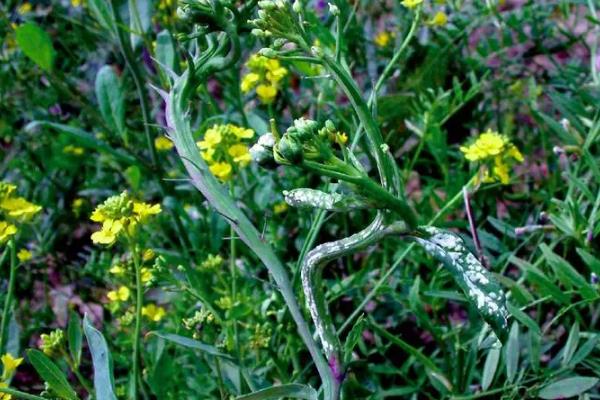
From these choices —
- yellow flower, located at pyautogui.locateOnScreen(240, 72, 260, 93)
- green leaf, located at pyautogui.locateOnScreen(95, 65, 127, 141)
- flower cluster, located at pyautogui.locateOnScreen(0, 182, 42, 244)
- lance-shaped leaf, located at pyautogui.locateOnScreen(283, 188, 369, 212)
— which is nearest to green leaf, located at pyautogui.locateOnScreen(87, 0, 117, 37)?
green leaf, located at pyautogui.locateOnScreen(95, 65, 127, 141)

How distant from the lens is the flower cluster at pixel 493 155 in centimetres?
98

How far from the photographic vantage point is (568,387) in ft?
2.73

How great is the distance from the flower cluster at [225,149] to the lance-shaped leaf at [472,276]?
0.42m

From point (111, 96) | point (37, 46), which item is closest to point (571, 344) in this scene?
point (111, 96)

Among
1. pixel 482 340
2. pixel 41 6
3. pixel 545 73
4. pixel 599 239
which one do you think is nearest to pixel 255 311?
pixel 482 340

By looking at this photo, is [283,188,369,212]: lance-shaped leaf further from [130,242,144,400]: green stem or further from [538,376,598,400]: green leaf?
[538,376,598,400]: green leaf

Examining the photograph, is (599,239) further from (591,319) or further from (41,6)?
(41,6)

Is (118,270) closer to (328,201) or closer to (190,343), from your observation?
(190,343)

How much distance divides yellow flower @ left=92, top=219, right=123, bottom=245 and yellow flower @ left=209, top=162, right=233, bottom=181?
0.21 meters

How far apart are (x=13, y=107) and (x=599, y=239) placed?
1.05m

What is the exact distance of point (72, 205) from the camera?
1.48m

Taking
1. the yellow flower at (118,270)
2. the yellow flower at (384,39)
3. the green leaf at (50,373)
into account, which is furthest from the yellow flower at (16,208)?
the yellow flower at (384,39)

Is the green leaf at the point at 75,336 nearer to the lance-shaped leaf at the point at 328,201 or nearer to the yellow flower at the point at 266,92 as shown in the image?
the lance-shaped leaf at the point at 328,201

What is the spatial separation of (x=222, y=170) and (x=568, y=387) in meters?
0.45
